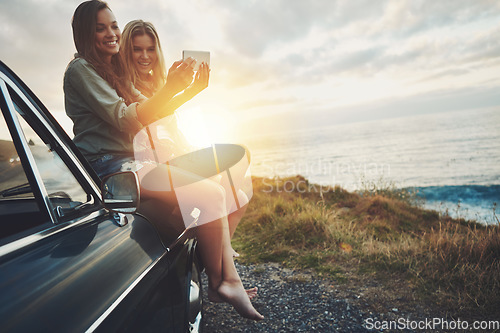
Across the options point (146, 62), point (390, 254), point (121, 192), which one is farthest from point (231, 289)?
point (390, 254)

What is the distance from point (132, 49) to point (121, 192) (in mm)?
1782

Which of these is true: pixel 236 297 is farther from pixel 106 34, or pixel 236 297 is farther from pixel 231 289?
pixel 106 34

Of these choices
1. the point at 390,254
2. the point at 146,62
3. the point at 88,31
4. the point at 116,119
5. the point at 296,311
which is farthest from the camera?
the point at 390,254

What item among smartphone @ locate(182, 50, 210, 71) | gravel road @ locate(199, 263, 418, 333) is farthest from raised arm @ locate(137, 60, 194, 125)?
gravel road @ locate(199, 263, 418, 333)

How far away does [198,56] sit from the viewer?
226cm

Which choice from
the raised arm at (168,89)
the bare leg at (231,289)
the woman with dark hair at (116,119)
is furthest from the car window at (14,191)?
the bare leg at (231,289)

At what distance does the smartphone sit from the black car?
1147 mm

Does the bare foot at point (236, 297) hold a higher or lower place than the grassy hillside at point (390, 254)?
higher

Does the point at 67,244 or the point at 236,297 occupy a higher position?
the point at 67,244

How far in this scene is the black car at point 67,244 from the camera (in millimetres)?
782

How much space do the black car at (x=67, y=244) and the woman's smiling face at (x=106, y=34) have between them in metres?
1.29

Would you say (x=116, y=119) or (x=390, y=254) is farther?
(x=390, y=254)

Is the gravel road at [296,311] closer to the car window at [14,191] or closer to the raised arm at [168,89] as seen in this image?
the raised arm at [168,89]

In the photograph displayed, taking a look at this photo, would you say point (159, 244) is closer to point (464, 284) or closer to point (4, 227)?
point (4, 227)
